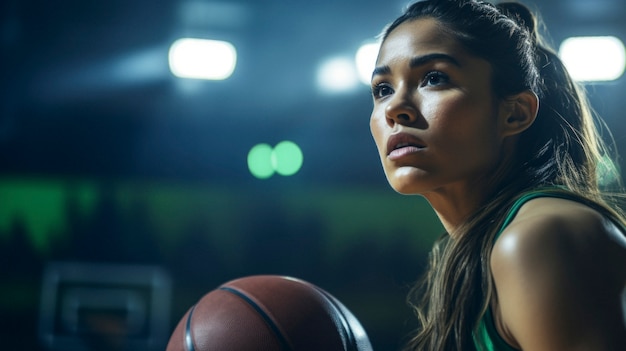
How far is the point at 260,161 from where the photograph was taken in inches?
246

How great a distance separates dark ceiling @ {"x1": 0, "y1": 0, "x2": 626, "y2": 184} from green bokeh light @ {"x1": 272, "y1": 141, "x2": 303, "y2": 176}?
7cm

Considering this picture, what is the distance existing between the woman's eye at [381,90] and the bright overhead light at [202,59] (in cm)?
407

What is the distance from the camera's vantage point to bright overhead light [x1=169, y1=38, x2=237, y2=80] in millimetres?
5312

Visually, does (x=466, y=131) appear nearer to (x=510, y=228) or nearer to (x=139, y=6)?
(x=510, y=228)

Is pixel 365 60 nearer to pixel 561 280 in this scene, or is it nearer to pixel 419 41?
pixel 419 41

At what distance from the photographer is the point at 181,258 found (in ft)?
20.8

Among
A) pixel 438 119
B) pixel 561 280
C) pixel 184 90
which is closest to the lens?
pixel 561 280

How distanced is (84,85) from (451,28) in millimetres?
4943

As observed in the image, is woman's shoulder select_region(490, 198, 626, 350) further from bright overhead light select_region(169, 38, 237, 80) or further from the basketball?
bright overhead light select_region(169, 38, 237, 80)

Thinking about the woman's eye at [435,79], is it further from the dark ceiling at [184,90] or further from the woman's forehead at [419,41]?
the dark ceiling at [184,90]

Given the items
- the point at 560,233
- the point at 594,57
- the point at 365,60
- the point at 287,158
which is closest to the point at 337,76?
the point at 365,60

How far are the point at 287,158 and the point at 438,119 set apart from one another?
502 centimetres

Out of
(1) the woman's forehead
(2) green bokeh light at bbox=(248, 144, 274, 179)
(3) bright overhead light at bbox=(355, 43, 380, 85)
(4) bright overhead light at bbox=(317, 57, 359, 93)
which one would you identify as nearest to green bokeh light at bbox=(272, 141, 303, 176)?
(2) green bokeh light at bbox=(248, 144, 274, 179)

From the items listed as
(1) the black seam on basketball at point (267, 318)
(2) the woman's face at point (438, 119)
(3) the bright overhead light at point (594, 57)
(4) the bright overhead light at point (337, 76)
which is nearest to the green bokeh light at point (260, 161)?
(4) the bright overhead light at point (337, 76)
